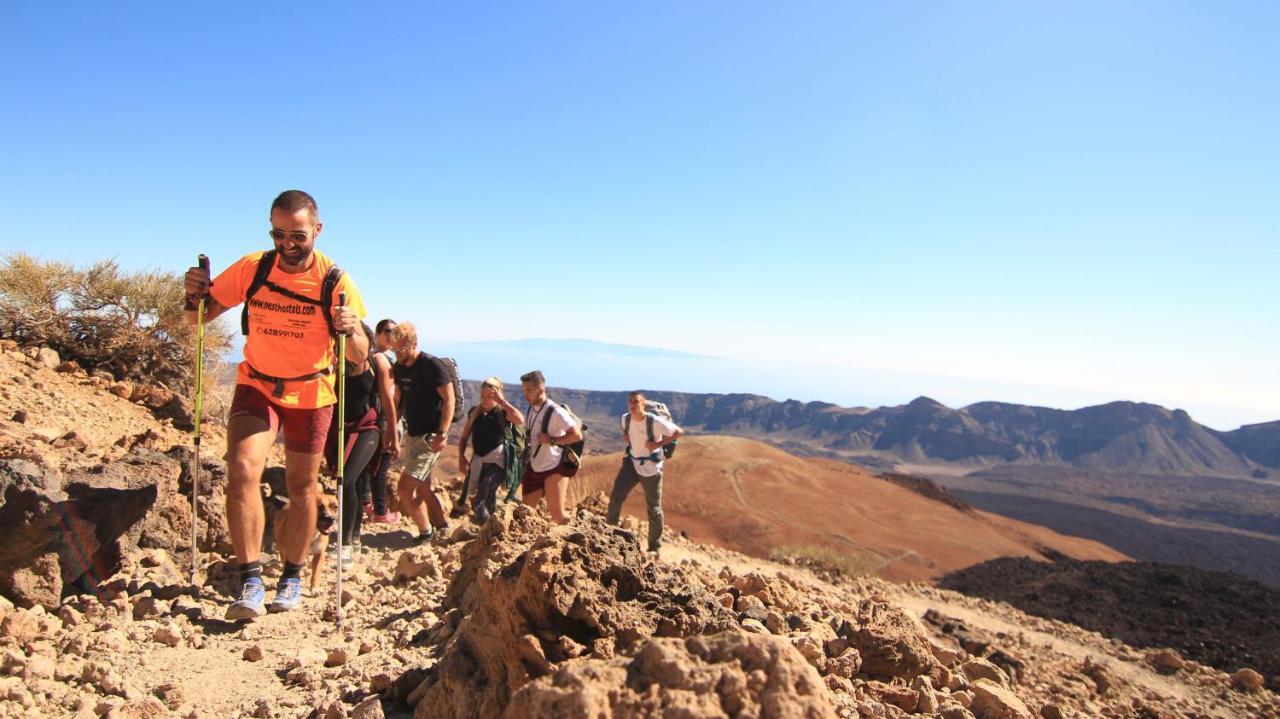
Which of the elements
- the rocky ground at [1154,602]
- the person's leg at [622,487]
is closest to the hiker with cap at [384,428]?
the person's leg at [622,487]

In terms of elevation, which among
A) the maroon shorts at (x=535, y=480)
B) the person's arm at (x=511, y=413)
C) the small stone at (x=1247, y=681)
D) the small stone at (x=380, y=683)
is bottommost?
the small stone at (x=1247, y=681)

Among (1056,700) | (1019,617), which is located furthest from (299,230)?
(1019,617)

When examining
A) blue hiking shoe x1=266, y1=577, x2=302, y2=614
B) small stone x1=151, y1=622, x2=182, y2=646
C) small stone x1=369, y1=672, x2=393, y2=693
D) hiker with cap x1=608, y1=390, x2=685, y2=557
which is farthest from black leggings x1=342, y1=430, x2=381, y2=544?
hiker with cap x1=608, y1=390, x2=685, y2=557

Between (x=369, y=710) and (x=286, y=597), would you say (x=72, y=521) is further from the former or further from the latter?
(x=369, y=710)

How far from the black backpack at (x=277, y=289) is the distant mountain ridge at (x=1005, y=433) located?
75728 millimetres

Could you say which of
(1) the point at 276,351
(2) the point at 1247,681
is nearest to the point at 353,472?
(1) the point at 276,351

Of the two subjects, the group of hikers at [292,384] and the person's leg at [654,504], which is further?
the person's leg at [654,504]

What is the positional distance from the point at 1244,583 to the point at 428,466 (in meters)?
16.0

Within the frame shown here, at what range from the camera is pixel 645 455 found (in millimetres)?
7141

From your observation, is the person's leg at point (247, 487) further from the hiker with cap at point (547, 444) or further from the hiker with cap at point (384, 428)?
the hiker with cap at point (547, 444)

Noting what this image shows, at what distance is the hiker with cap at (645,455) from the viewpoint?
7.11 meters

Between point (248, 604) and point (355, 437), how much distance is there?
1351 mm

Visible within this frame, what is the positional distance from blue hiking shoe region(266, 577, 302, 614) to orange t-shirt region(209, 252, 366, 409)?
994 millimetres

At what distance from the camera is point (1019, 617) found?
10008 millimetres
